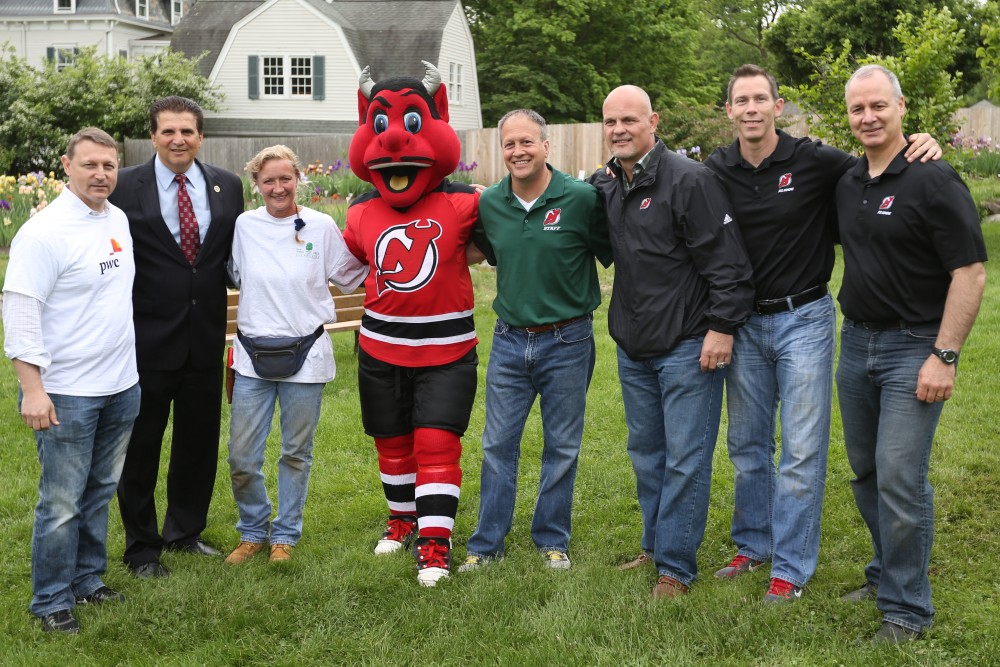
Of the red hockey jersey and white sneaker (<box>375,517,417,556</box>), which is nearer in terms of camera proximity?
the red hockey jersey

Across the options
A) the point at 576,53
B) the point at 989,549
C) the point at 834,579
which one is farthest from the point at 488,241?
the point at 576,53

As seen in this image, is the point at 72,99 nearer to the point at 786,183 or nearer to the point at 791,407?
the point at 786,183

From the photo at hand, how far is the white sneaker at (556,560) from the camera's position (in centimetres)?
494

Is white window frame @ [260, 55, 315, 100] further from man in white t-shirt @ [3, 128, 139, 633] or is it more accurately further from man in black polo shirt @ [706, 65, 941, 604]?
man in black polo shirt @ [706, 65, 941, 604]

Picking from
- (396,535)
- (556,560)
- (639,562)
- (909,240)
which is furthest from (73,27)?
(909,240)

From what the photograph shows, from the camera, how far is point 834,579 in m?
4.64

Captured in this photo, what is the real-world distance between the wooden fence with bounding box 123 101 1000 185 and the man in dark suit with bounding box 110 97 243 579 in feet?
40.9

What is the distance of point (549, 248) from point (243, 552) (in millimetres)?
2220

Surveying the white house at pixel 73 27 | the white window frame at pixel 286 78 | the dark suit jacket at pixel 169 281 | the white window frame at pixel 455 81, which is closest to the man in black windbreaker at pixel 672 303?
the dark suit jacket at pixel 169 281

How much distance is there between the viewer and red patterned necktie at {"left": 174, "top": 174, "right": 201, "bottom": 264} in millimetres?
5008

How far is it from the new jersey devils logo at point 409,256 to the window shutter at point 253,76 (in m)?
27.6

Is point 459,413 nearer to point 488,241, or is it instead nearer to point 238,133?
point 488,241

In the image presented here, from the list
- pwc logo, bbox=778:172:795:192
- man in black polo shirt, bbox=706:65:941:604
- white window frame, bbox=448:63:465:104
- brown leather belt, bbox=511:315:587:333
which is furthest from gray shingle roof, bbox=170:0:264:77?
pwc logo, bbox=778:172:795:192

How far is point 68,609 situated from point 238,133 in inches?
1113
